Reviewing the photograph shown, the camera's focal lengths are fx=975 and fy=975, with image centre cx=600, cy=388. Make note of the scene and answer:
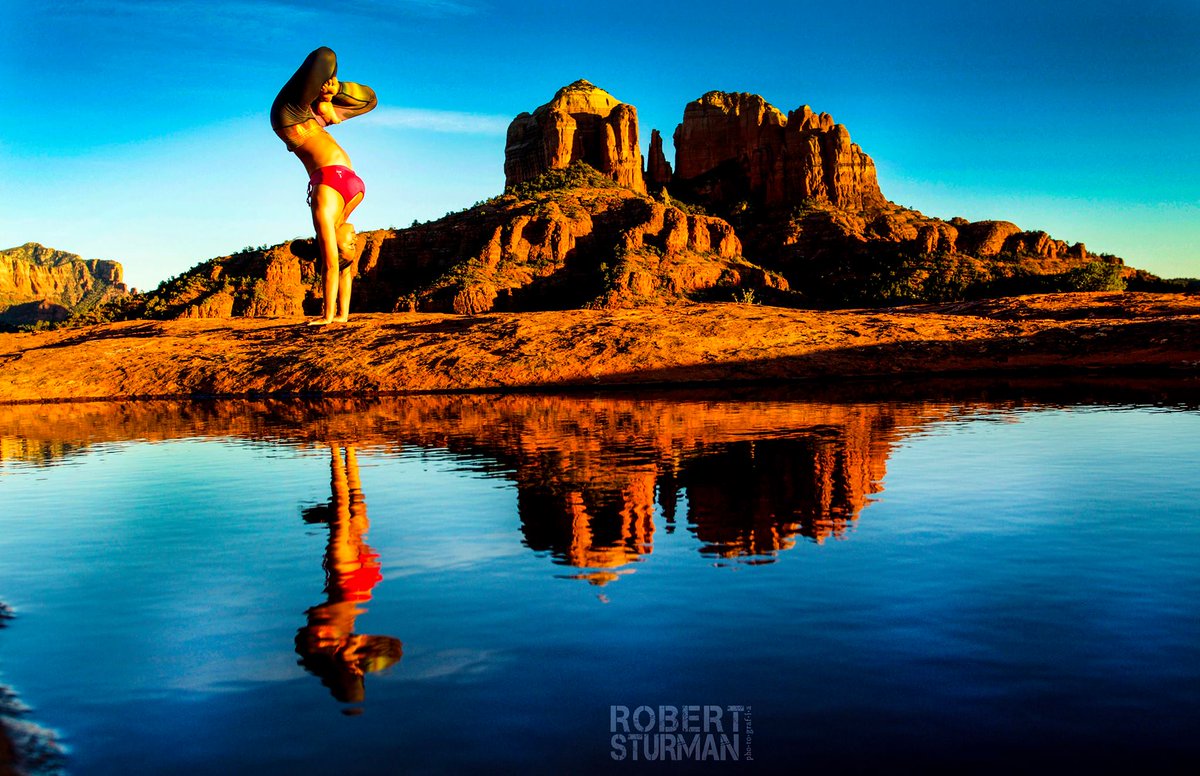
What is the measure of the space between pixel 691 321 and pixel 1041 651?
28.8 m

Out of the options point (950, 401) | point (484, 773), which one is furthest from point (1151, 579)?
point (950, 401)

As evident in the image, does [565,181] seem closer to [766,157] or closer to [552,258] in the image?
[766,157]

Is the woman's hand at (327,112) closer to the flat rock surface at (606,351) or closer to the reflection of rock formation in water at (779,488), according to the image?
the flat rock surface at (606,351)

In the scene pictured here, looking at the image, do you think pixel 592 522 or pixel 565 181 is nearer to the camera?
pixel 592 522

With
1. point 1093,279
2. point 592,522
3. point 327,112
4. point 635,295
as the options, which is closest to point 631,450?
point 592,522

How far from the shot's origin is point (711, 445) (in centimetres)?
1509

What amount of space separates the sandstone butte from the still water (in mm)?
18004

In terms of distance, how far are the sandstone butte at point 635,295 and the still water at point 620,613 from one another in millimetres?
18004

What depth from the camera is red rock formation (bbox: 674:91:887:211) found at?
122 metres

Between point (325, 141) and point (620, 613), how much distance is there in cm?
2255

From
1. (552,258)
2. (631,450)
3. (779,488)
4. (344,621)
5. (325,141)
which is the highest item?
(552,258)

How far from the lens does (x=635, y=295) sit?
81.9 meters

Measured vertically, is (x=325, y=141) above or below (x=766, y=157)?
below

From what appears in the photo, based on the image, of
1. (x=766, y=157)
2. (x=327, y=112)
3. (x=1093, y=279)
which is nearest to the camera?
(x=327, y=112)
